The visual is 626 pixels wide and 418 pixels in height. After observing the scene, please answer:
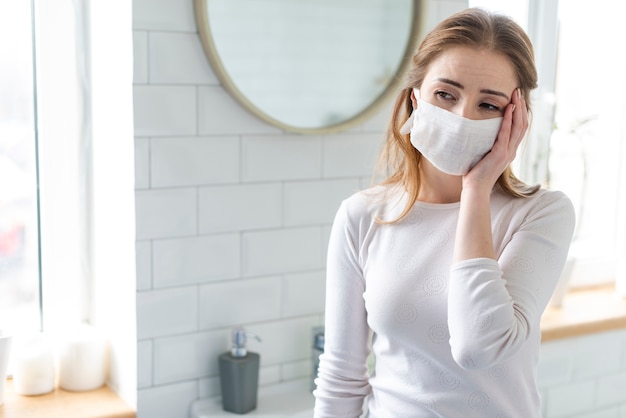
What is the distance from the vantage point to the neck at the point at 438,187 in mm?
1277

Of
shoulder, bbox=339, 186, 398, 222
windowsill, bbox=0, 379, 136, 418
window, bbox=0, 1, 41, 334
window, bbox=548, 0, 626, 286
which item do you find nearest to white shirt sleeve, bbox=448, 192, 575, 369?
shoulder, bbox=339, 186, 398, 222

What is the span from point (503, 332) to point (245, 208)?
26.8 inches

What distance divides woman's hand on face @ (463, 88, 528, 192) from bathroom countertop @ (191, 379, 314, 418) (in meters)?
0.68

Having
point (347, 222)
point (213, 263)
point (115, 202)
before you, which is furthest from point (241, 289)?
point (347, 222)

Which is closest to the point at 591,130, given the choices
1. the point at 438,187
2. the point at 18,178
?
the point at 438,187

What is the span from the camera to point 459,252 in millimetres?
1119

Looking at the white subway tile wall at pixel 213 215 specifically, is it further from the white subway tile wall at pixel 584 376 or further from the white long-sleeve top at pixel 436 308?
the white subway tile wall at pixel 584 376

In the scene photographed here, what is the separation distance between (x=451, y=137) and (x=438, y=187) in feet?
0.50

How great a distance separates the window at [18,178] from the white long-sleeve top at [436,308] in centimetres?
71

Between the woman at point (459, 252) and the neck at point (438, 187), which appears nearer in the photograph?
the woman at point (459, 252)

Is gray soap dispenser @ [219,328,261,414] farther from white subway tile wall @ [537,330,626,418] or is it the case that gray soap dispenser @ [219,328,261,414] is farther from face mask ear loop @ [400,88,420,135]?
white subway tile wall @ [537,330,626,418]

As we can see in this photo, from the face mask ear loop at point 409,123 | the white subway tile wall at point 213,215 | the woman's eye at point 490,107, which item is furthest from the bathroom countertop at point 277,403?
the woman's eye at point 490,107

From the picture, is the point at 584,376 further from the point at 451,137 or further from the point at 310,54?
the point at 451,137

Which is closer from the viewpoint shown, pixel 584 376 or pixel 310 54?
pixel 310 54
